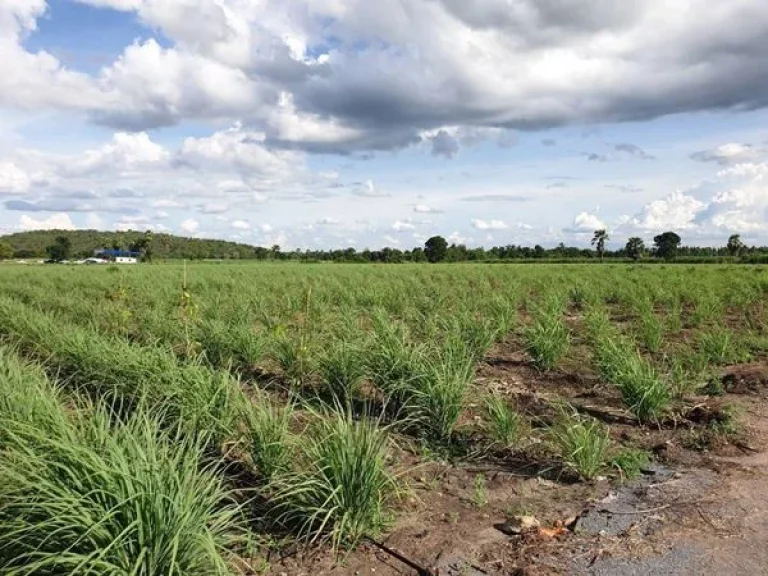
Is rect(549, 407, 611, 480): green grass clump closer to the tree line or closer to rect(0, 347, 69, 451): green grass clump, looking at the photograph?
rect(0, 347, 69, 451): green grass clump

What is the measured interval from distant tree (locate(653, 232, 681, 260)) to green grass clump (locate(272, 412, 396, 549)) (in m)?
87.9

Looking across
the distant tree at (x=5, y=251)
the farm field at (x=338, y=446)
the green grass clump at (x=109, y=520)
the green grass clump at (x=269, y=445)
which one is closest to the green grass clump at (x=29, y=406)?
the farm field at (x=338, y=446)

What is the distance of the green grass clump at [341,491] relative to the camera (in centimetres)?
377

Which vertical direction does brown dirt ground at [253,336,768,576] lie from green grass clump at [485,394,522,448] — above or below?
below

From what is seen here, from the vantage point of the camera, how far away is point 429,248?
92875 mm

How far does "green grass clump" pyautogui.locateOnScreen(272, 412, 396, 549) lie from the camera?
12.4 ft

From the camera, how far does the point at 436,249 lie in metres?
90.9

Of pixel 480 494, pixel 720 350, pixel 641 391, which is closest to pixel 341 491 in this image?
pixel 480 494

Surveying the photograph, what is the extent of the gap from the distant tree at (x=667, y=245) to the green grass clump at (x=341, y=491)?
8791cm

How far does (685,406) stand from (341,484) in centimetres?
436

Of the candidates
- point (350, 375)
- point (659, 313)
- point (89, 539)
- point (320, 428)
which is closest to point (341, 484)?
point (320, 428)

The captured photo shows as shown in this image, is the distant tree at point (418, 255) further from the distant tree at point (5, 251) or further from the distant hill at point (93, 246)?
the distant tree at point (5, 251)

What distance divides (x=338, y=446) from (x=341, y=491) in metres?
0.28

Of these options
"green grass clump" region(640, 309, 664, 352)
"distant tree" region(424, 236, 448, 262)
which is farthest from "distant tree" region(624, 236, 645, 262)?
A: "green grass clump" region(640, 309, 664, 352)
